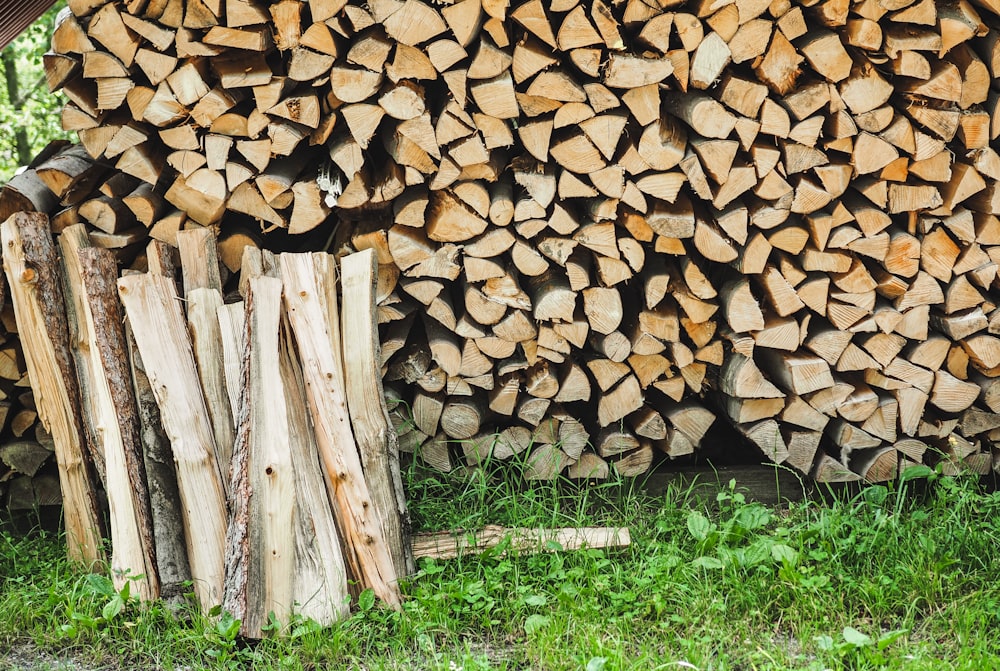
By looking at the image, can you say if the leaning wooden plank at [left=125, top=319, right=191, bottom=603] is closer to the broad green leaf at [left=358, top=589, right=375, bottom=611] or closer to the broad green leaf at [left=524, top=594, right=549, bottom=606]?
the broad green leaf at [left=358, top=589, right=375, bottom=611]

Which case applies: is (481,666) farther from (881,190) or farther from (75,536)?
(881,190)

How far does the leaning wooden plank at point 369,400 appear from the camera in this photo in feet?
8.17

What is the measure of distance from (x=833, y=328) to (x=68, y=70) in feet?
8.84

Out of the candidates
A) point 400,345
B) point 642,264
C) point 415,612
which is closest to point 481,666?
point 415,612

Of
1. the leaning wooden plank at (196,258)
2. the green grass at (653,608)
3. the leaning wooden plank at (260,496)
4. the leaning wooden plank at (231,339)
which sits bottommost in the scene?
the green grass at (653,608)

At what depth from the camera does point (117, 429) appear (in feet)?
8.22

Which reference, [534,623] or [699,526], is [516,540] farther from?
[699,526]

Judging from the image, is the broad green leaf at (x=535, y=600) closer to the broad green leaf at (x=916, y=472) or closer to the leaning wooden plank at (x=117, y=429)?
the leaning wooden plank at (x=117, y=429)

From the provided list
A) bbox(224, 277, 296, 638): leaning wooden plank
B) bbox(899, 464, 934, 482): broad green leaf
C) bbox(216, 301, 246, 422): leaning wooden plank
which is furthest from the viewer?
bbox(899, 464, 934, 482): broad green leaf

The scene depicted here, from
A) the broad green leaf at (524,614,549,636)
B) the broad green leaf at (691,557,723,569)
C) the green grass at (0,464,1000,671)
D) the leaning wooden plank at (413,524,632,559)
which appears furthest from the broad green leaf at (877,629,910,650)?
the broad green leaf at (524,614,549,636)

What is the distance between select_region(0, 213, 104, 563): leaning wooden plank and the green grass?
15 cm

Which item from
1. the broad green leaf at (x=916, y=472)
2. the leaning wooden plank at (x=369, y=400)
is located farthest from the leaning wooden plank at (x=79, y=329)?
the broad green leaf at (x=916, y=472)

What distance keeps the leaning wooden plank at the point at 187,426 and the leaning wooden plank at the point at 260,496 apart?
18 cm

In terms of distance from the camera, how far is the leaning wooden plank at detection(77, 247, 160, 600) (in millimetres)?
2449
